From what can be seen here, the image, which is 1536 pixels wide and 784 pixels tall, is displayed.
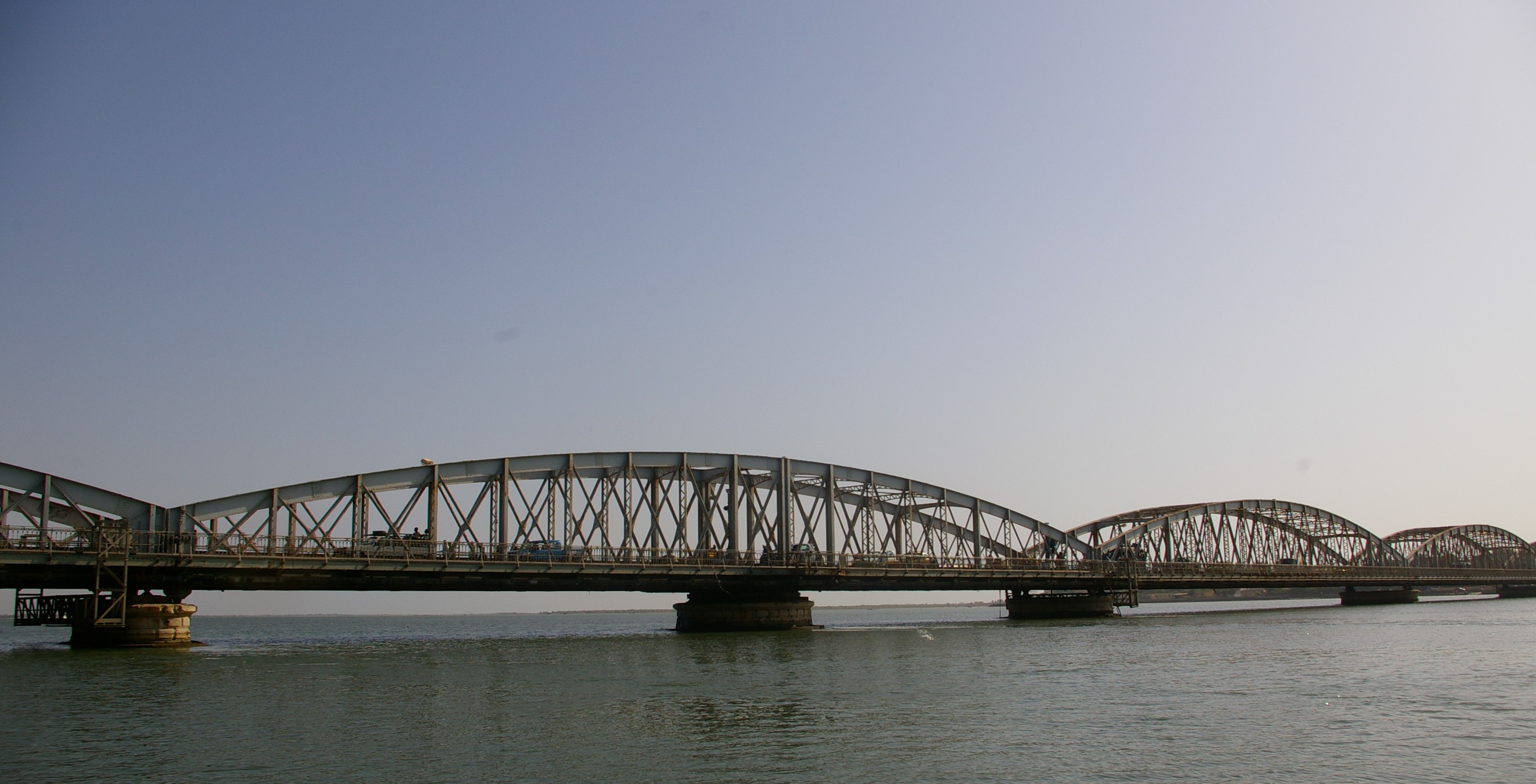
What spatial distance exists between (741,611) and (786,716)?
5542 centimetres

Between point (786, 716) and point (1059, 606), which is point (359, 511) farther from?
point (1059, 606)

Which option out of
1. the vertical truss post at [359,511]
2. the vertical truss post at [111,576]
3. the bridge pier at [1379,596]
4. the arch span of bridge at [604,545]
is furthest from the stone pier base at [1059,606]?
the vertical truss post at [111,576]

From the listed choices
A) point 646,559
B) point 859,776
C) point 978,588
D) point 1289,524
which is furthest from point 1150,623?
point 859,776

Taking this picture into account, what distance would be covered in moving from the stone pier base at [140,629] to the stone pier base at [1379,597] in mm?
155757

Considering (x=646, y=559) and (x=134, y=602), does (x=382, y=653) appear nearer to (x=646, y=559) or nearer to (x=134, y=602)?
Answer: (x=134, y=602)

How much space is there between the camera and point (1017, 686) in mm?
43031

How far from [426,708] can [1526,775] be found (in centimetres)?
3054

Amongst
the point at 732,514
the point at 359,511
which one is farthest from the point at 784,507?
the point at 359,511

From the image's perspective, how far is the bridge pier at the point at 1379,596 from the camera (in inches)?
6442

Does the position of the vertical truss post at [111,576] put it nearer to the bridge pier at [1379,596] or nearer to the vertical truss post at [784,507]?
the vertical truss post at [784,507]

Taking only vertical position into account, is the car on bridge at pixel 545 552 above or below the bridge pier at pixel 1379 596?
above

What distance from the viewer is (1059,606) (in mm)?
118062

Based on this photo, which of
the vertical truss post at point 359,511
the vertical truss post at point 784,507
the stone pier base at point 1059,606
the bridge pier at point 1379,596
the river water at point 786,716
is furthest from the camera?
the bridge pier at point 1379,596

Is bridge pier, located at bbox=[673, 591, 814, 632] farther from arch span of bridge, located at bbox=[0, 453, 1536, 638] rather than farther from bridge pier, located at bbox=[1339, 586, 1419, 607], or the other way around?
bridge pier, located at bbox=[1339, 586, 1419, 607]
